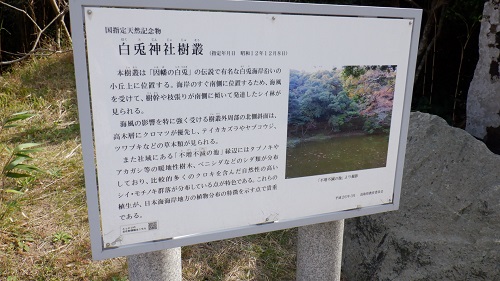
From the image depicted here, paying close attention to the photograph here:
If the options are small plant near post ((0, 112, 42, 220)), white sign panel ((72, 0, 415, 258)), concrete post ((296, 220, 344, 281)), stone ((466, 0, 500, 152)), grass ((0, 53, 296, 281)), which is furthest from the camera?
stone ((466, 0, 500, 152))

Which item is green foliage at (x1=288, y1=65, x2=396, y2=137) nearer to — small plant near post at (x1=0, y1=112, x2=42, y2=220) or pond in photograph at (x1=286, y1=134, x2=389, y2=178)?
pond in photograph at (x1=286, y1=134, x2=389, y2=178)

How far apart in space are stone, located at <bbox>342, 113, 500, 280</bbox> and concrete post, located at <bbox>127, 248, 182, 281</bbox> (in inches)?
55.2

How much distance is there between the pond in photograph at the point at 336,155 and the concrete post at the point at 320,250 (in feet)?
1.14

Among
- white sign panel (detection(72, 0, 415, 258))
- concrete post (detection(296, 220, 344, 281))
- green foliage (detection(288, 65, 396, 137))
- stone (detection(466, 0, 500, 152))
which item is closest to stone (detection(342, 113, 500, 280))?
concrete post (detection(296, 220, 344, 281))

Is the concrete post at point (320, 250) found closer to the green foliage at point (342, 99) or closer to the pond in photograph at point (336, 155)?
the pond in photograph at point (336, 155)

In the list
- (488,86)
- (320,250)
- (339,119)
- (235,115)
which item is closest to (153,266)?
(235,115)

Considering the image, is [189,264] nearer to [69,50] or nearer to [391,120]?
[391,120]

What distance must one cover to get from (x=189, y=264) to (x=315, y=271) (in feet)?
3.59

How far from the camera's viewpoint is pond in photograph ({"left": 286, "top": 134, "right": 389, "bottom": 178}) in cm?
190

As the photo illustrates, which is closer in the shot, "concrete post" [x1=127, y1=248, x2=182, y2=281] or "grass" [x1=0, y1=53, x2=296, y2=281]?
"concrete post" [x1=127, y1=248, x2=182, y2=281]

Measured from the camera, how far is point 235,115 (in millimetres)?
1730

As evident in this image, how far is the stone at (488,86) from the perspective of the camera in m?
3.91

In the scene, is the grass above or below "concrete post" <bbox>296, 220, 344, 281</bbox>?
below

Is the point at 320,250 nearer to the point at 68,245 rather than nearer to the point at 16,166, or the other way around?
the point at 68,245
